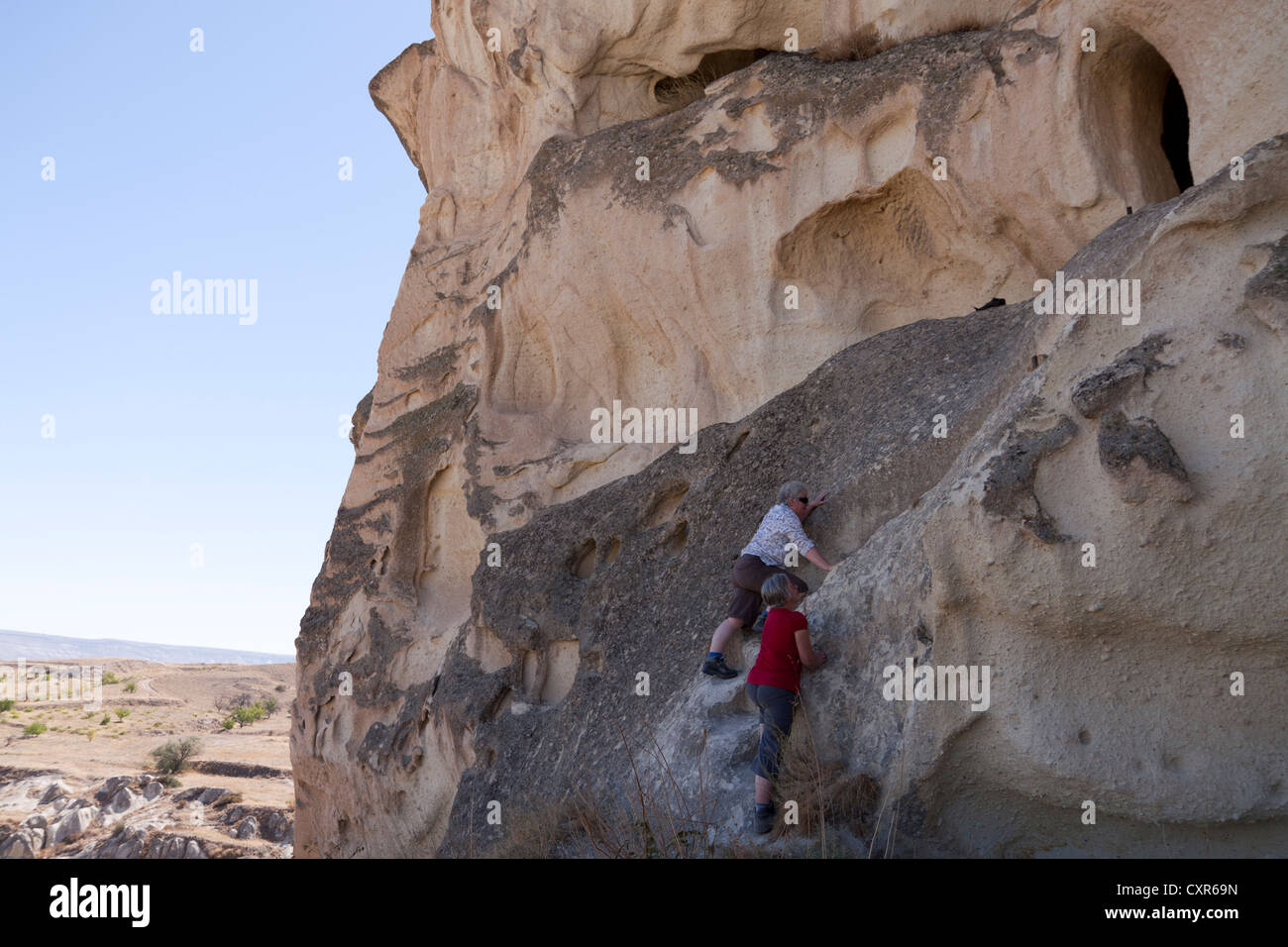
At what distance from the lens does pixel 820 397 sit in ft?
21.6

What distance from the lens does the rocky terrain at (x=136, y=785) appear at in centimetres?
Answer: 1680

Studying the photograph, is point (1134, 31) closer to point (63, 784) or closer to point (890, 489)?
point (890, 489)

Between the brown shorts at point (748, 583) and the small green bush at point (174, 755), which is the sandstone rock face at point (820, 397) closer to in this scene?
the brown shorts at point (748, 583)

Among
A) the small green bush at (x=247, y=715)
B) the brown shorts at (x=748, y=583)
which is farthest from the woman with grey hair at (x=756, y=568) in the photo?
the small green bush at (x=247, y=715)

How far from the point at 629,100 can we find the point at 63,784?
1630 centimetres

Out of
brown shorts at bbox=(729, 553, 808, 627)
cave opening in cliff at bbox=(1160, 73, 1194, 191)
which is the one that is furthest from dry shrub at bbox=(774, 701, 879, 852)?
cave opening in cliff at bbox=(1160, 73, 1194, 191)

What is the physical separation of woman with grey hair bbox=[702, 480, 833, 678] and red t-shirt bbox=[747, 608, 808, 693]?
763 mm

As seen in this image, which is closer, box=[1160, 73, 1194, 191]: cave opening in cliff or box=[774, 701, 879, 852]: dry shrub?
box=[774, 701, 879, 852]: dry shrub

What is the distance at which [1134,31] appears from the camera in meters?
7.11

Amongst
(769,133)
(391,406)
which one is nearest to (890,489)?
(769,133)

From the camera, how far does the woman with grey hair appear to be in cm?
533

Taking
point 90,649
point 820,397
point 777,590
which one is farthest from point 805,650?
point 90,649

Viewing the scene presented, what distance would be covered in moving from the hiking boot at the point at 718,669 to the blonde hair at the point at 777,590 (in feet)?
2.78

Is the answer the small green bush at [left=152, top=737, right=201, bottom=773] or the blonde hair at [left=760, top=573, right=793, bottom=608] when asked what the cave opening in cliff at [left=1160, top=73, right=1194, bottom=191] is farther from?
the small green bush at [left=152, top=737, right=201, bottom=773]
